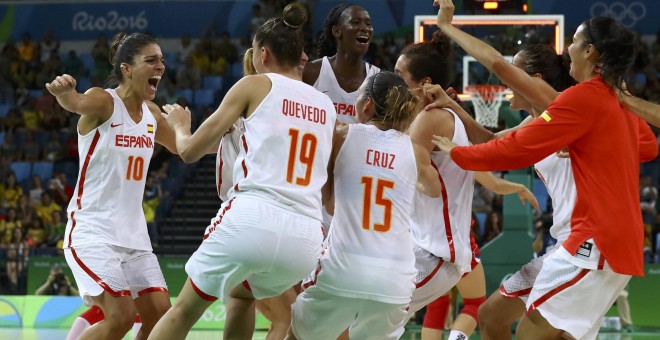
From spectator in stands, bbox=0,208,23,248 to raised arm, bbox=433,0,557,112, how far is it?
40.9ft

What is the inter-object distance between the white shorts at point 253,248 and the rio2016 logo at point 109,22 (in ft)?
55.1

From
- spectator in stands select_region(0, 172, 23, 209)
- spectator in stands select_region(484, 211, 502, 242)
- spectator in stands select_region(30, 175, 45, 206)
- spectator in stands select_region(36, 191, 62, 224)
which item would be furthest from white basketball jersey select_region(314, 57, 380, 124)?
spectator in stands select_region(0, 172, 23, 209)

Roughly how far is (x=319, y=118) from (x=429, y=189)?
3.43ft

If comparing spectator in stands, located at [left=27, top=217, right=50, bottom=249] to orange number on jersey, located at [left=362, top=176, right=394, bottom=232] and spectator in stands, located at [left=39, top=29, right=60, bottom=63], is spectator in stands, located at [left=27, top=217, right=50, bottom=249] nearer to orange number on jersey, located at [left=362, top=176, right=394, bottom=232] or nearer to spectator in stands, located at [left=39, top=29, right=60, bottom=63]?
spectator in stands, located at [left=39, top=29, right=60, bottom=63]

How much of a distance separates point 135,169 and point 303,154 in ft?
5.46

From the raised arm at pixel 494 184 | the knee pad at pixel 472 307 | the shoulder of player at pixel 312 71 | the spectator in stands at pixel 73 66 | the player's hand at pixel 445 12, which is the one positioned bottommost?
the knee pad at pixel 472 307

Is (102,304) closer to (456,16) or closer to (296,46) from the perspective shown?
(296,46)

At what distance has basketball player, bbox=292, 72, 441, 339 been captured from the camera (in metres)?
4.89

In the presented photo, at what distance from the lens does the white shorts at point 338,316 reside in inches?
194

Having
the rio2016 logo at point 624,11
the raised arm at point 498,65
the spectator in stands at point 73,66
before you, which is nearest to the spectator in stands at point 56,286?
the spectator in stands at point 73,66

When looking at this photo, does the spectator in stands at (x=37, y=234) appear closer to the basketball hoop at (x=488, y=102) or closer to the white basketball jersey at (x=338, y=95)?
the basketball hoop at (x=488, y=102)

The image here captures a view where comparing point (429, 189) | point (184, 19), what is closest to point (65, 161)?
point (184, 19)

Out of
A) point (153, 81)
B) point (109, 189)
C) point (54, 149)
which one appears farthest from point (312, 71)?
point (54, 149)

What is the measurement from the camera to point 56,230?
16.0 m
